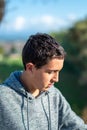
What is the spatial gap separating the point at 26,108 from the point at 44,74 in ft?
0.81

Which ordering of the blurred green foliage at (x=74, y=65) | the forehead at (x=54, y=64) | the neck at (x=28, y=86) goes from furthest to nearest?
1. the blurred green foliage at (x=74, y=65)
2. the neck at (x=28, y=86)
3. the forehead at (x=54, y=64)

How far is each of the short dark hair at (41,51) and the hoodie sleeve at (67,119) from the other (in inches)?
15.6

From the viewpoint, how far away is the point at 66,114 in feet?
11.1

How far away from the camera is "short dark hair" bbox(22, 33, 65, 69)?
3.07 metres

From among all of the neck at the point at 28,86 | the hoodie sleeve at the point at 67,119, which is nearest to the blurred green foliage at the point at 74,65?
the hoodie sleeve at the point at 67,119

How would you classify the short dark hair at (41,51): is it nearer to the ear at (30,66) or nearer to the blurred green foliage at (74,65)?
the ear at (30,66)

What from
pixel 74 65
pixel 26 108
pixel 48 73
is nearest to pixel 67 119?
pixel 26 108

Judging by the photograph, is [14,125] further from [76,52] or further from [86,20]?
[86,20]

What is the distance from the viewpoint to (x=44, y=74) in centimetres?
307

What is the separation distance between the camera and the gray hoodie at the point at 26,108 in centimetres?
312

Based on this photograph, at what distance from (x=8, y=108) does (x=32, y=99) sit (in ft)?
0.51

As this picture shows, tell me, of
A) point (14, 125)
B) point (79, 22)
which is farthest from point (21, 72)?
point (79, 22)

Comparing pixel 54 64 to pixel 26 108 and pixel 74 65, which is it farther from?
pixel 74 65

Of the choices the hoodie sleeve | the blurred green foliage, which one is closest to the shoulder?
the hoodie sleeve
